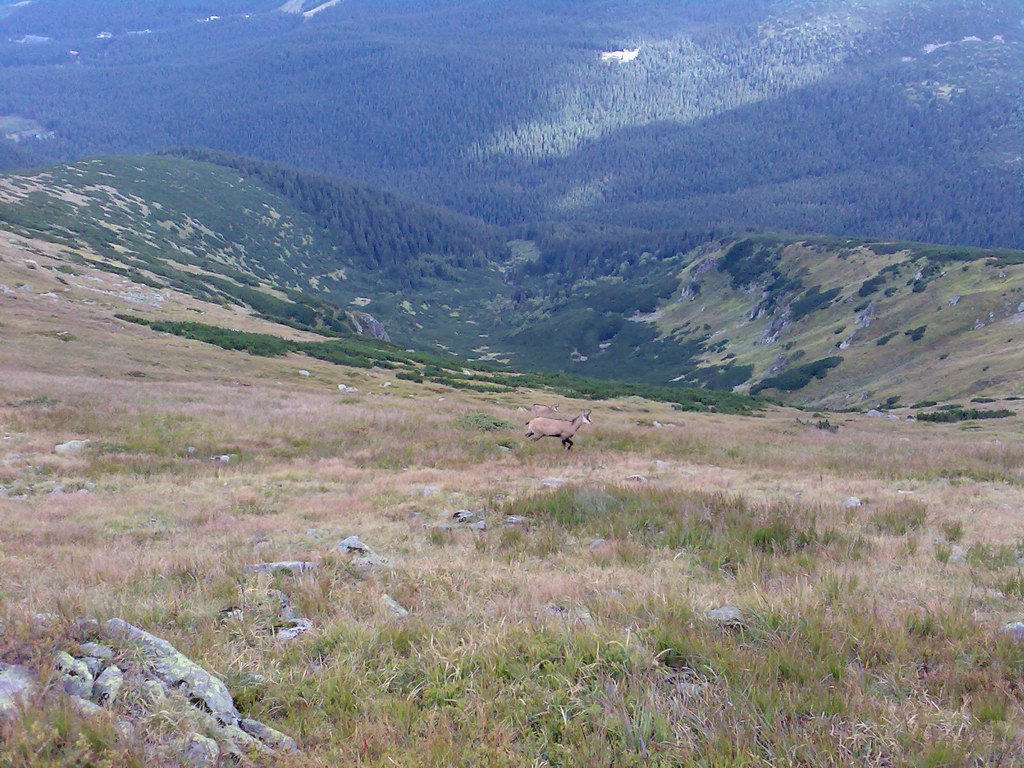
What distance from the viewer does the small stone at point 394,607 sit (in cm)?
522

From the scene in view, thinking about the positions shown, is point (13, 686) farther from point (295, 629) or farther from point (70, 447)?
point (70, 447)

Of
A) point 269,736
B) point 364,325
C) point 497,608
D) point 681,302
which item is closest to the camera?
point 269,736

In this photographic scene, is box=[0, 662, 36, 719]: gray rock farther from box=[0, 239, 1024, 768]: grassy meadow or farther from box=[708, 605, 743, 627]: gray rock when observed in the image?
box=[708, 605, 743, 627]: gray rock

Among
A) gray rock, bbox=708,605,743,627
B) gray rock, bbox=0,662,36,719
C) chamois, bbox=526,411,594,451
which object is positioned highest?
gray rock, bbox=0,662,36,719

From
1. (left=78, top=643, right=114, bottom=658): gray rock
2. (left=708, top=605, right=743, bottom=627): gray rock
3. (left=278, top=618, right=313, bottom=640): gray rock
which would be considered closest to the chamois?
(left=708, top=605, right=743, bottom=627): gray rock

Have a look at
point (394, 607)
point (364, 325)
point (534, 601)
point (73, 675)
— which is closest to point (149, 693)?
point (73, 675)

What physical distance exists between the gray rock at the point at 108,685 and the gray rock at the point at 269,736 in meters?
0.74

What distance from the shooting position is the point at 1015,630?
4621mm

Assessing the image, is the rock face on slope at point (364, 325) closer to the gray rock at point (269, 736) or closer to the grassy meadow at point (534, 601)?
the grassy meadow at point (534, 601)

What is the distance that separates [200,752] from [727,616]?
155 inches

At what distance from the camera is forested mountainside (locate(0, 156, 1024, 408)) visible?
68.9 meters

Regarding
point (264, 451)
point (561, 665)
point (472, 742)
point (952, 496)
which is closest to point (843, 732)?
point (561, 665)

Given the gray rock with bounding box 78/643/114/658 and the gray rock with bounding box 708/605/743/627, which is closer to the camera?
the gray rock with bounding box 78/643/114/658

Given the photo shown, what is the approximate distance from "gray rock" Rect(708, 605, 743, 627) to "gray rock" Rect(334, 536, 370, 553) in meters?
4.45
